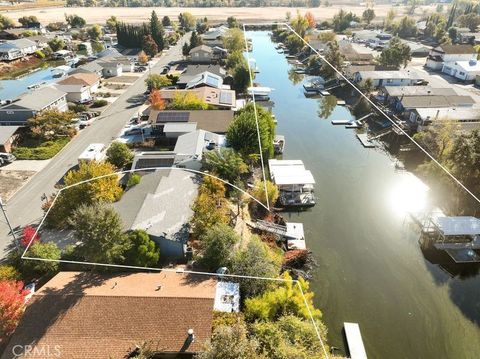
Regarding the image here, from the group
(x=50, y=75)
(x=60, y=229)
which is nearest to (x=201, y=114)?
(x=60, y=229)

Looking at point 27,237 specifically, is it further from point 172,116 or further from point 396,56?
point 396,56

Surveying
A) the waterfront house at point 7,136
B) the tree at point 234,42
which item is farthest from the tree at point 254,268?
the tree at point 234,42

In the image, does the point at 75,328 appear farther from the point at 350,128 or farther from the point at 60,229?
the point at 350,128

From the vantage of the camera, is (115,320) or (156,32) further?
(156,32)

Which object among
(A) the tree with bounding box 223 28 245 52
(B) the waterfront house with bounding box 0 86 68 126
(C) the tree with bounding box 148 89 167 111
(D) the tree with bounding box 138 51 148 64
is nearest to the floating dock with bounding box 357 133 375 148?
(C) the tree with bounding box 148 89 167 111

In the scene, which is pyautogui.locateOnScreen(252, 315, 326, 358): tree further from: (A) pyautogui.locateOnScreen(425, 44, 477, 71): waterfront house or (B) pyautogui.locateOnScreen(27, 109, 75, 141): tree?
(A) pyautogui.locateOnScreen(425, 44, 477, 71): waterfront house

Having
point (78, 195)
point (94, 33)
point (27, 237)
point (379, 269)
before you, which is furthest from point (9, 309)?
point (94, 33)
